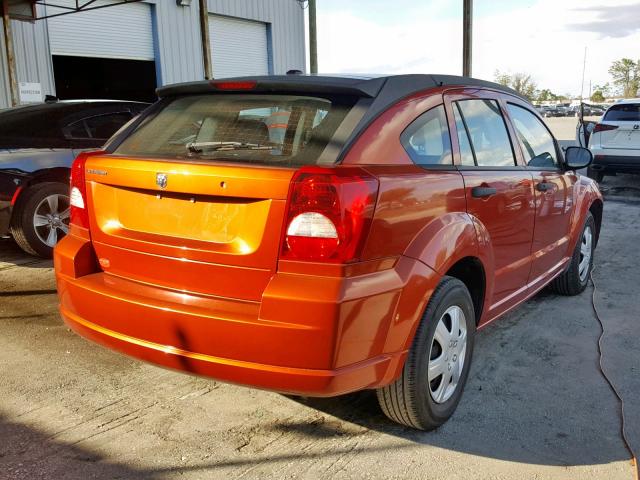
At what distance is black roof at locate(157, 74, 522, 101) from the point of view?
2775 millimetres

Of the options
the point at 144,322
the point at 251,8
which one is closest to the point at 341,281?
the point at 144,322

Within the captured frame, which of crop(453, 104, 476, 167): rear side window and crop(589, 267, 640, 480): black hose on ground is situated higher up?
crop(453, 104, 476, 167): rear side window

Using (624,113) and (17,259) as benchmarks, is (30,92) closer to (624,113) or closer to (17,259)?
(17,259)

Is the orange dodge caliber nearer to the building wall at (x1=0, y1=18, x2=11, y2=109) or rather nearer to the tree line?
the building wall at (x1=0, y1=18, x2=11, y2=109)

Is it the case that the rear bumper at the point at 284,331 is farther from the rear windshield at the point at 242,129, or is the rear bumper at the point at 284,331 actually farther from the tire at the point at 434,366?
the rear windshield at the point at 242,129

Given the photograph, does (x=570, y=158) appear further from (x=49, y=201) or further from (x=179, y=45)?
(x=179, y=45)

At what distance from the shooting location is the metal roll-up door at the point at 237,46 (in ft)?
59.9

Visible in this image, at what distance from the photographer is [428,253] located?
2.77 metres

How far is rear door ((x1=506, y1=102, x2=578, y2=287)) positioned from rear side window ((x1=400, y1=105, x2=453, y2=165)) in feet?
3.38

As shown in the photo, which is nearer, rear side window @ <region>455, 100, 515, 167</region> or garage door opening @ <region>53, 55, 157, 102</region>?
rear side window @ <region>455, 100, 515, 167</region>

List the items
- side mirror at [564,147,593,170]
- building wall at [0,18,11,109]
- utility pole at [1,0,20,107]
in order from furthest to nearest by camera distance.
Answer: building wall at [0,18,11,109] → utility pole at [1,0,20,107] → side mirror at [564,147,593,170]

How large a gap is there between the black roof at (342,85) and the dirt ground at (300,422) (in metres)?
1.61

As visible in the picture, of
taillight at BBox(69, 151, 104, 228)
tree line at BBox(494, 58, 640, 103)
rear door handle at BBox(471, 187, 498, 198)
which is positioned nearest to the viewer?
taillight at BBox(69, 151, 104, 228)

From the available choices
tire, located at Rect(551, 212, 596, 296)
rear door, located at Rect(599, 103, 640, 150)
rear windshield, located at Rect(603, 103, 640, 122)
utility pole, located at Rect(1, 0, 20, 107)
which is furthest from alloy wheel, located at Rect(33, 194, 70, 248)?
rear windshield, located at Rect(603, 103, 640, 122)
